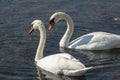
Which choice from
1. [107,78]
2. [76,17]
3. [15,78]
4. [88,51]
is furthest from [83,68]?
[76,17]

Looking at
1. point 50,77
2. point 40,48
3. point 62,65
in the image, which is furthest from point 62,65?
point 40,48

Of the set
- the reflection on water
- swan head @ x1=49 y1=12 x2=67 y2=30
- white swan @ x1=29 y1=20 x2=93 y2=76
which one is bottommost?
the reflection on water

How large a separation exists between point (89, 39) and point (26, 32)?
260 centimetres

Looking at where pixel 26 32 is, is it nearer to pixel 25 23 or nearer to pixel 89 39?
pixel 25 23

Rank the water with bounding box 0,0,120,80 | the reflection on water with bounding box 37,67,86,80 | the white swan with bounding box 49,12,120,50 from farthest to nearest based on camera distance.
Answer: the white swan with bounding box 49,12,120,50
the water with bounding box 0,0,120,80
the reflection on water with bounding box 37,67,86,80

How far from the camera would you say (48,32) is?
66.3ft

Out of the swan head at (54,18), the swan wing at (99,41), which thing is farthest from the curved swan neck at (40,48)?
the swan wing at (99,41)

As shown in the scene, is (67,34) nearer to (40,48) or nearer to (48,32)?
(48,32)

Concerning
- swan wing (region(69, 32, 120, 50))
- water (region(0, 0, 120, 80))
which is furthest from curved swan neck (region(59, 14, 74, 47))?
swan wing (region(69, 32, 120, 50))

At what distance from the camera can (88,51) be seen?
1875 cm

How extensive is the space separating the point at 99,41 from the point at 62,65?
11.1ft

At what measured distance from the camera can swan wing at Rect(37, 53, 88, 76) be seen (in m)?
15.6

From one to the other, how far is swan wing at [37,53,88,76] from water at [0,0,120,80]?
22 centimetres

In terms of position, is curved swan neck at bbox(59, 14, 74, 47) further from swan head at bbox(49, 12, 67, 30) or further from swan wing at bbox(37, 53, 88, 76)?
swan wing at bbox(37, 53, 88, 76)
